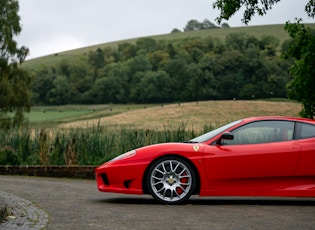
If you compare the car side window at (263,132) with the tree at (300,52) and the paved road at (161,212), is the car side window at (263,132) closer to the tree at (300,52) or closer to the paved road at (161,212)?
the paved road at (161,212)

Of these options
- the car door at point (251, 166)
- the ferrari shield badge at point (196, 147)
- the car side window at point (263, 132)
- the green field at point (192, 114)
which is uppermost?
the car side window at point (263, 132)

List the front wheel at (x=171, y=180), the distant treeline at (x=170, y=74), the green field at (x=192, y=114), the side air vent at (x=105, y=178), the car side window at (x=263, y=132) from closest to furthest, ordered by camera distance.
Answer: the front wheel at (x=171, y=180)
the car side window at (x=263, y=132)
the side air vent at (x=105, y=178)
the green field at (x=192, y=114)
the distant treeline at (x=170, y=74)

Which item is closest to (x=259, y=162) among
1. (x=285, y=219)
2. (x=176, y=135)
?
(x=285, y=219)

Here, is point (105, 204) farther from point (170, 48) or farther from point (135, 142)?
point (170, 48)

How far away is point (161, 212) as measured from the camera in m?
9.66

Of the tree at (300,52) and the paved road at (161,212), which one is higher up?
the tree at (300,52)

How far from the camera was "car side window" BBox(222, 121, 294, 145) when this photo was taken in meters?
10.9

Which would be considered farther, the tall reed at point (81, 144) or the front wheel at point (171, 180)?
the tall reed at point (81, 144)

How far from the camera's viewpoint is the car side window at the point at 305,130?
1095 centimetres

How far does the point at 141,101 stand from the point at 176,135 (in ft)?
275

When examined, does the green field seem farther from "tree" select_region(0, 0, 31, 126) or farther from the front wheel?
the front wheel

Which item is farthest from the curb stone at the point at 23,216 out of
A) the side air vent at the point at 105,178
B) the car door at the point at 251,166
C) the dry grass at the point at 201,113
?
the dry grass at the point at 201,113

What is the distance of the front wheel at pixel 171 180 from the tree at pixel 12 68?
52.3m

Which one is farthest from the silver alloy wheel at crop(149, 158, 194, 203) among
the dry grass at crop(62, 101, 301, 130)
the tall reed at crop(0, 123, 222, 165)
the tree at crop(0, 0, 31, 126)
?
the dry grass at crop(62, 101, 301, 130)
